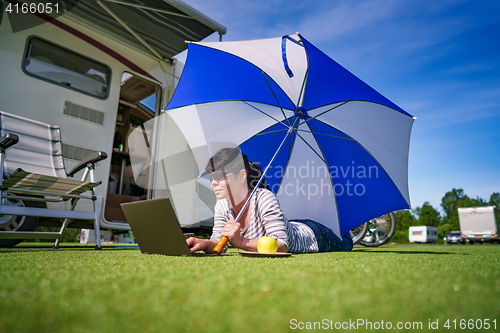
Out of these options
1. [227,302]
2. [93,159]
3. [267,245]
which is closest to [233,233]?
[267,245]

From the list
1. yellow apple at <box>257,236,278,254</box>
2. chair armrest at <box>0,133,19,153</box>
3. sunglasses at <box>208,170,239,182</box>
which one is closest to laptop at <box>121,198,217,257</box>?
yellow apple at <box>257,236,278,254</box>

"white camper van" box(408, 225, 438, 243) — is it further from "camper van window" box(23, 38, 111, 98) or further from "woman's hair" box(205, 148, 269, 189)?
"camper van window" box(23, 38, 111, 98)

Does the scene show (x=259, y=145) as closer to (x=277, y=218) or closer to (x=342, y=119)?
(x=342, y=119)

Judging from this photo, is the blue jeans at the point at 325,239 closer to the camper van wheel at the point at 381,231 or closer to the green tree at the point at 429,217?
the camper van wheel at the point at 381,231

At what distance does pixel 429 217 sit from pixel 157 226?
58.0 m

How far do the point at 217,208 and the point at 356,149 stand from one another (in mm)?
1593

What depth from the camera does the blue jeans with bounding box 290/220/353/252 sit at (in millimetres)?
3309

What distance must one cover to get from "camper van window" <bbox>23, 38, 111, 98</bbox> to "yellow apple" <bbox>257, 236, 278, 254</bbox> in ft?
11.9

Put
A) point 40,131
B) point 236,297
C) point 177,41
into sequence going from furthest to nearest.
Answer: point 177,41 < point 40,131 < point 236,297

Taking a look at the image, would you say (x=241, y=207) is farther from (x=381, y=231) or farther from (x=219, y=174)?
(x=381, y=231)

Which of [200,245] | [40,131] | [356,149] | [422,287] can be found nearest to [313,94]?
[356,149]

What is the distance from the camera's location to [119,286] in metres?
0.82

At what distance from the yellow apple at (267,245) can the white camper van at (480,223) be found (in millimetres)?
23029

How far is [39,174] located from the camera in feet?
9.12
